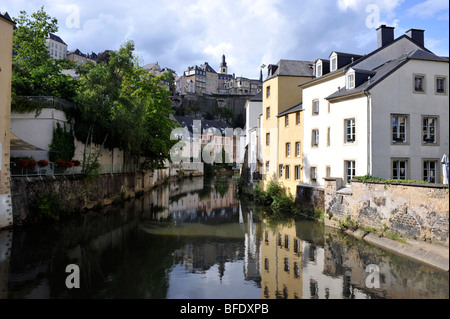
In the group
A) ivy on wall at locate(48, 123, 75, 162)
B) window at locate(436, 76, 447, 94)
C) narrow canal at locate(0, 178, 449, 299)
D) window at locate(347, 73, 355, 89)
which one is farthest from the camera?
ivy on wall at locate(48, 123, 75, 162)

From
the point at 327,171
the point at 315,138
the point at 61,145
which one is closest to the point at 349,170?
the point at 327,171

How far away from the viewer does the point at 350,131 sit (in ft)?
69.7

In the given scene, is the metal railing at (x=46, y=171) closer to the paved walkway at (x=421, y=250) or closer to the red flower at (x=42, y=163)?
the red flower at (x=42, y=163)

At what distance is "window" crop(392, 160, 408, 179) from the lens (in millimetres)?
20016

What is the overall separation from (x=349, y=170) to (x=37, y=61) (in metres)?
25.9

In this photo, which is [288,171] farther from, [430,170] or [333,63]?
[430,170]

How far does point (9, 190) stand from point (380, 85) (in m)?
20.6

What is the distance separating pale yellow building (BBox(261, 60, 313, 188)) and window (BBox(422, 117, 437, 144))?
1228cm

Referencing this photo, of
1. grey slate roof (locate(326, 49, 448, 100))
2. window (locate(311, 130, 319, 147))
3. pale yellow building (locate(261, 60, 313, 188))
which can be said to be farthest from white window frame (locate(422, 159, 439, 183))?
pale yellow building (locate(261, 60, 313, 188))

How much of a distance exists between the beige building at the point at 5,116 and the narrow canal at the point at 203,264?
3.89ft

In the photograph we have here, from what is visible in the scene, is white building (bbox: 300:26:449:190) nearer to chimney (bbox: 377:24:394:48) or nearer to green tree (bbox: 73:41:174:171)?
chimney (bbox: 377:24:394:48)

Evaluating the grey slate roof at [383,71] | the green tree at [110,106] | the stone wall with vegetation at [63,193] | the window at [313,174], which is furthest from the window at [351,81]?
the stone wall with vegetation at [63,193]

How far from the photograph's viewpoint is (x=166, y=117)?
1474 inches
